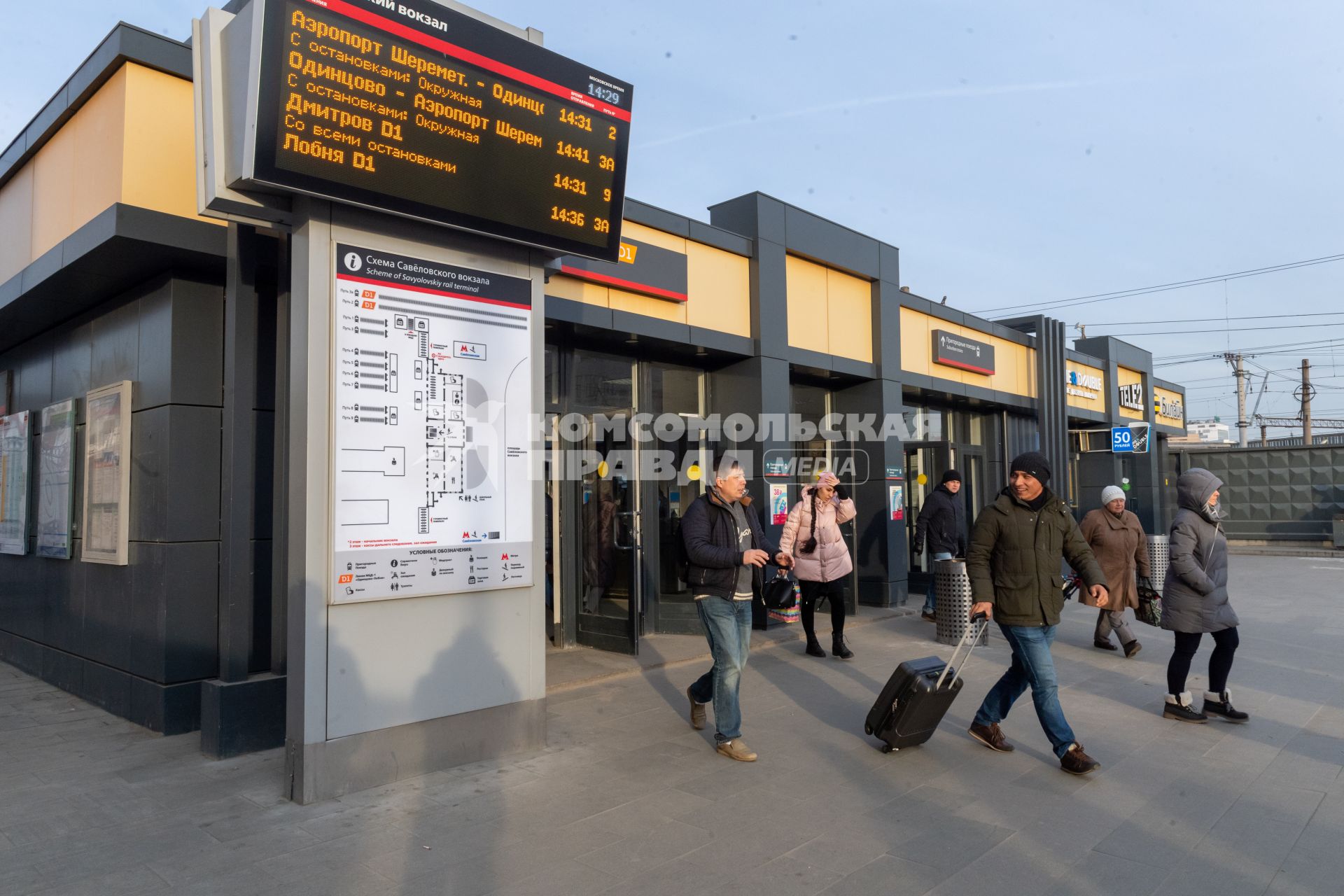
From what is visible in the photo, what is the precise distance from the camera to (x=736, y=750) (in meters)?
5.29

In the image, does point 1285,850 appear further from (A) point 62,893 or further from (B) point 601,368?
(B) point 601,368

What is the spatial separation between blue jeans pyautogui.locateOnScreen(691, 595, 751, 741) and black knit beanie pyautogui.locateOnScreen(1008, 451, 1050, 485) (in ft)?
6.00

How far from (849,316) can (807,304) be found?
3.07ft

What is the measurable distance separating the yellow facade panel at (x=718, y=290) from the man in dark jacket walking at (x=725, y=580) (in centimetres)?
410

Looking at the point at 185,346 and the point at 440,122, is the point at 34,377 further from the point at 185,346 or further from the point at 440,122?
the point at 440,122

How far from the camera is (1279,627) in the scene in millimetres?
9719

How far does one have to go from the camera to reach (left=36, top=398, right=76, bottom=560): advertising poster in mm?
7227

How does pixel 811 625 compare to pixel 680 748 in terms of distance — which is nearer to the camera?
pixel 680 748

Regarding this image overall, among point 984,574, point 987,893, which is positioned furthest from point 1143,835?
point 984,574

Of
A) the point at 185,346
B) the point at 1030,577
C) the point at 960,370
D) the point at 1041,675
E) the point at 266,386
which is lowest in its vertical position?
the point at 1041,675

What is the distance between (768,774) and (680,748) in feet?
2.39

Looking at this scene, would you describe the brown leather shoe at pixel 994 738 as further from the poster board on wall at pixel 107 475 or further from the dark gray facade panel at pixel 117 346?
the dark gray facade panel at pixel 117 346

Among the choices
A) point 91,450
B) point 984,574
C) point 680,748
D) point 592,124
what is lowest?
point 680,748

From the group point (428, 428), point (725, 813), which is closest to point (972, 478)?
point (725, 813)
